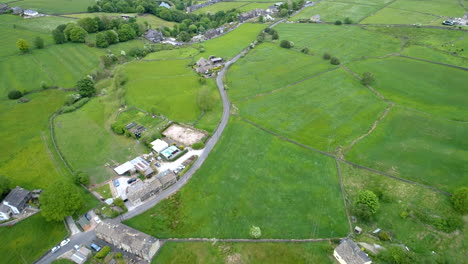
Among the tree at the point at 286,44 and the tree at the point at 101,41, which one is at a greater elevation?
the tree at the point at 101,41

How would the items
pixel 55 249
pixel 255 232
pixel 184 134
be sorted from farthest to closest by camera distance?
1. pixel 184 134
2. pixel 255 232
3. pixel 55 249

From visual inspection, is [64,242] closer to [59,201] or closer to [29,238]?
[29,238]

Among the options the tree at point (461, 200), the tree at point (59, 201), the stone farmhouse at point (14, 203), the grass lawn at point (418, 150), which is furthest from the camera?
the grass lawn at point (418, 150)

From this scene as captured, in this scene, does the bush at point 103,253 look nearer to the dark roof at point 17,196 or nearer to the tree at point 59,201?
the tree at point 59,201

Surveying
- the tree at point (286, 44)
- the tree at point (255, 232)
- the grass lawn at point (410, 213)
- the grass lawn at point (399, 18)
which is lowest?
the grass lawn at point (410, 213)

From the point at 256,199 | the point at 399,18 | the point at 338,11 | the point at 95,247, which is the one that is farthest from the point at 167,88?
the point at 399,18

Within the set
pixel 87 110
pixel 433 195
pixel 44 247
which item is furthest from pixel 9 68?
pixel 433 195

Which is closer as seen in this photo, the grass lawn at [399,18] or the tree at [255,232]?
the tree at [255,232]

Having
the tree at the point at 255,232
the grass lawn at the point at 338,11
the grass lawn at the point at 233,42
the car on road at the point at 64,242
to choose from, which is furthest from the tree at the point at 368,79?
the car on road at the point at 64,242

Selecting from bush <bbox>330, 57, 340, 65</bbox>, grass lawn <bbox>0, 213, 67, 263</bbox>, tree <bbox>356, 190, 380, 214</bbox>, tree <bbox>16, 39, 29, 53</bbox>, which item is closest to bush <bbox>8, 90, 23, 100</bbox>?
tree <bbox>16, 39, 29, 53</bbox>
